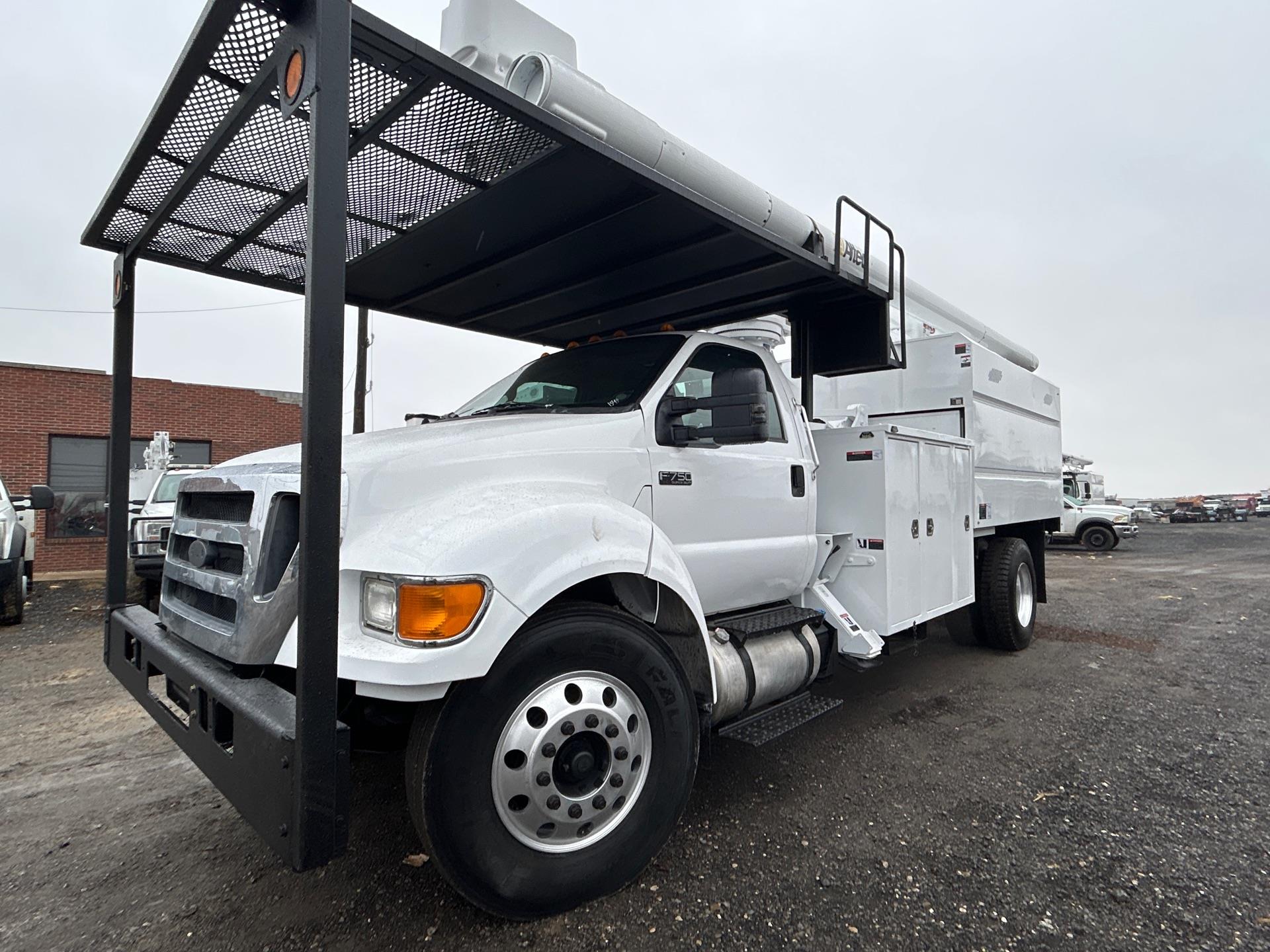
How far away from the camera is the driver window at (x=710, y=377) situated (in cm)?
355

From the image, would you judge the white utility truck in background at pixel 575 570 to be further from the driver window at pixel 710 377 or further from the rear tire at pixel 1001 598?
the rear tire at pixel 1001 598

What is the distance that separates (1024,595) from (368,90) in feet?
22.4

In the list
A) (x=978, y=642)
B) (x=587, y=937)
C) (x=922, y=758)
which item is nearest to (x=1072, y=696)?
(x=978, y=642)

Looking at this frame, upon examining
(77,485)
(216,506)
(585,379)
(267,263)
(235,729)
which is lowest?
(235,729)

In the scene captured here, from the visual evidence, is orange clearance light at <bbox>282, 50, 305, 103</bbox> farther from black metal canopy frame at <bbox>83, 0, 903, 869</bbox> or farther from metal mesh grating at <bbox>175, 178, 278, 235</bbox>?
metal mesh grating at <bbox>175, 178, 278, 235</bbox>

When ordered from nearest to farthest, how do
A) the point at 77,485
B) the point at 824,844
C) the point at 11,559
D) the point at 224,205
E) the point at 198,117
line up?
1. the point at 198,117
2. the point at 824,844
3. the point at 224,205
4. the point at 11,559
5. the point at 77,485

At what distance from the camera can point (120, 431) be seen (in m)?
3.71

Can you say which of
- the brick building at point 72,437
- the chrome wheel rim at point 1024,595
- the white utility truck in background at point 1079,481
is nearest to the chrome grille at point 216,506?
the chrome wheel rim at point 1024,595

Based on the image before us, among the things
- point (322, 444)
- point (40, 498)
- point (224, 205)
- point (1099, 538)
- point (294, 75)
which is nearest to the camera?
point (322, 444)

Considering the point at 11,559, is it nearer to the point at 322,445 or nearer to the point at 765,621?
the point at 322,445

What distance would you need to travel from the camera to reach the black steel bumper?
6.12 feet

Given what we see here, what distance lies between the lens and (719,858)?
2840mm

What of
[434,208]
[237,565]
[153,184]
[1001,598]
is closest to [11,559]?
[153,184]

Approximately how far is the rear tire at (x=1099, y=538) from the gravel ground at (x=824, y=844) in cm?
1693
